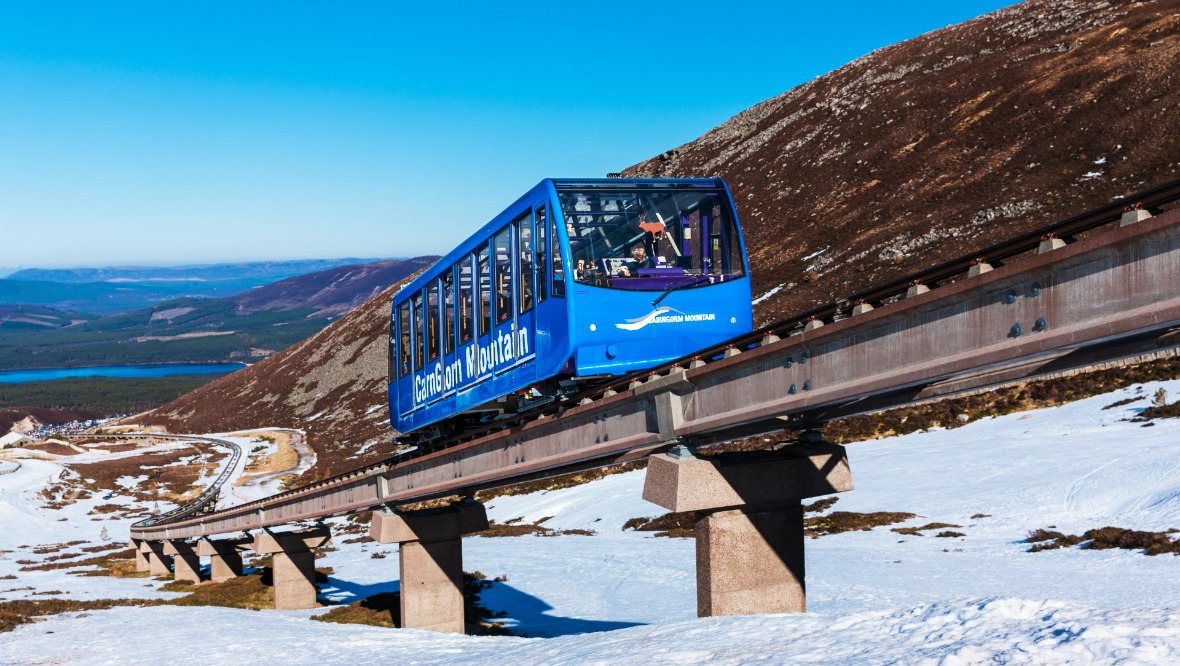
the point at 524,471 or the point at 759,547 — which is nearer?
the point at 759,547

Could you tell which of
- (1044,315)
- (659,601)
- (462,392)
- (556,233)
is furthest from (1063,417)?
(1044,315)

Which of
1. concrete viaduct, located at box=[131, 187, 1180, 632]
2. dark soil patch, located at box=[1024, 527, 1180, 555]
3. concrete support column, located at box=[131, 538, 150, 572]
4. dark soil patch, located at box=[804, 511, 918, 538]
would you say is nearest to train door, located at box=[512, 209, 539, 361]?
concrete viaduct, located at box=[131, 187, 1180, 632]

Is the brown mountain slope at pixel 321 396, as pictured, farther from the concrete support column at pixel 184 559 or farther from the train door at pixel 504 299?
the train door at pixel 504 299

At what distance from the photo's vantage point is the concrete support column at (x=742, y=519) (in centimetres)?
1780

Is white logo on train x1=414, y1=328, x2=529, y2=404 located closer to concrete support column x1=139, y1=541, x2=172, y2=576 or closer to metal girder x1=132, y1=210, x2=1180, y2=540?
metal girder x1=132, y1=210, x2=1180, y2=540

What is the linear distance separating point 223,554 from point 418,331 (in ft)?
104

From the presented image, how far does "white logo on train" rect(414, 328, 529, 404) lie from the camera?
21.6 m

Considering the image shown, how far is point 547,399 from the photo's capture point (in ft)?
69.7

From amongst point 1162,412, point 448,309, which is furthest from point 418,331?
point 1162,412

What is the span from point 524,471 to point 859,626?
9.93 meters

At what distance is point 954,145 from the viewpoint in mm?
90312

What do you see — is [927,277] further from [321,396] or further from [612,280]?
[321,396]

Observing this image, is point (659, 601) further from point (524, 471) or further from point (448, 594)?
point (524, 471)

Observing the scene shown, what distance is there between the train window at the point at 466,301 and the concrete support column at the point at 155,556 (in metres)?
41.8
